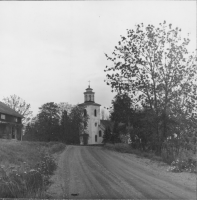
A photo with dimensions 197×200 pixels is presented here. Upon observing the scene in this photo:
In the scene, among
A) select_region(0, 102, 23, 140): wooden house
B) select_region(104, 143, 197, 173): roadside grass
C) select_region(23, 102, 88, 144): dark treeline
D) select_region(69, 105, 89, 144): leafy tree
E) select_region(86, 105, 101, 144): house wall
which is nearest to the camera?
select_region(104, 143, 197, 173): roadside grass

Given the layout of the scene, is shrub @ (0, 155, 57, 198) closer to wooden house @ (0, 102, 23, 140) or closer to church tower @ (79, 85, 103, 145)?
wooden house @ (0, 102, 23, 140)

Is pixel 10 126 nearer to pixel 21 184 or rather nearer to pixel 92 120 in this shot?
pixel 21 184

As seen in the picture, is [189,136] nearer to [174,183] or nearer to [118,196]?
[174,183]

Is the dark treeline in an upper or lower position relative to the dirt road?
upper

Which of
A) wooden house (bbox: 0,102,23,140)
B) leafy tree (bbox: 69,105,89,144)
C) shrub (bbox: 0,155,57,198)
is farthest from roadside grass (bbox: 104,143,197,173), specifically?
leafy tree (bbox: 69,105,89,144)

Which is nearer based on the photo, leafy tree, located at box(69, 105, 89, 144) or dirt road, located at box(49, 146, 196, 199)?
dirt road, located at box(49, 146, 196, 199)

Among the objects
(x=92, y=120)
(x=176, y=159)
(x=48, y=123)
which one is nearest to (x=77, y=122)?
(x=48, y=123)

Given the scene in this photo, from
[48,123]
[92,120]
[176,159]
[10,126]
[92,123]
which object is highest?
[92,120]

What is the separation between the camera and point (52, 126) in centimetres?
3359

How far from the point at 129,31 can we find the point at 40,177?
13982 millimetres

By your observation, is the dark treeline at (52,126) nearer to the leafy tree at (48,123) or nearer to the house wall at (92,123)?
the leafy tree at (48,123)

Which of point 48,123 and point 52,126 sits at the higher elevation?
point 48,123

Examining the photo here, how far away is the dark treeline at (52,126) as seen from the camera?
106ft

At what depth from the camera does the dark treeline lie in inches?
1268
